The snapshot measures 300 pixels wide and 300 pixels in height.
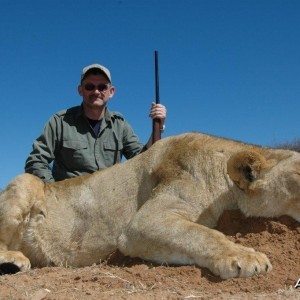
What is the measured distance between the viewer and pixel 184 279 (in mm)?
3959

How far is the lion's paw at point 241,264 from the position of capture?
12.3 ft

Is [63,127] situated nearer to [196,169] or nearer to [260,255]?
[196,169]

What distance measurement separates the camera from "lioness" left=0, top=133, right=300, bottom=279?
431cm

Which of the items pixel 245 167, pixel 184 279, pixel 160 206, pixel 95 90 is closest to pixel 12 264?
pixel 160 206

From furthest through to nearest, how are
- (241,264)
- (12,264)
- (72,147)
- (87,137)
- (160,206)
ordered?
(87,137)
(72,147)
(12,264)
(160,206)
(241,264)

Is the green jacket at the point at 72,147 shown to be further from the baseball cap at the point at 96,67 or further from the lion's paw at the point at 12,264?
the lion's paw at the point at 12,264

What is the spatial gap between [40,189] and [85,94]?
2644 mm

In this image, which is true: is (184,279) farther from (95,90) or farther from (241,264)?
(95,90)

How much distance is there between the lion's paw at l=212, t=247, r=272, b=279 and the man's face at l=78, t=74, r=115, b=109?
4636 mm

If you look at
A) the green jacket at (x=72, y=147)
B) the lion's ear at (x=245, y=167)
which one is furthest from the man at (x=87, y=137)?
the lion's ear at (x=245, y=167)

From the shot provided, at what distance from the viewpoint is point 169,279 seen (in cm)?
399

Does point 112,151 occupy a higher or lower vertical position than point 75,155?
higher

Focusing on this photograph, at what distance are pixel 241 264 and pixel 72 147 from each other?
4.40 meters

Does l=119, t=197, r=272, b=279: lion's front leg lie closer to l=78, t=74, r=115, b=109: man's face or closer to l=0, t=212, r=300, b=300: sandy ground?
l=0, t=212, r=300, b=300: sandy ground
